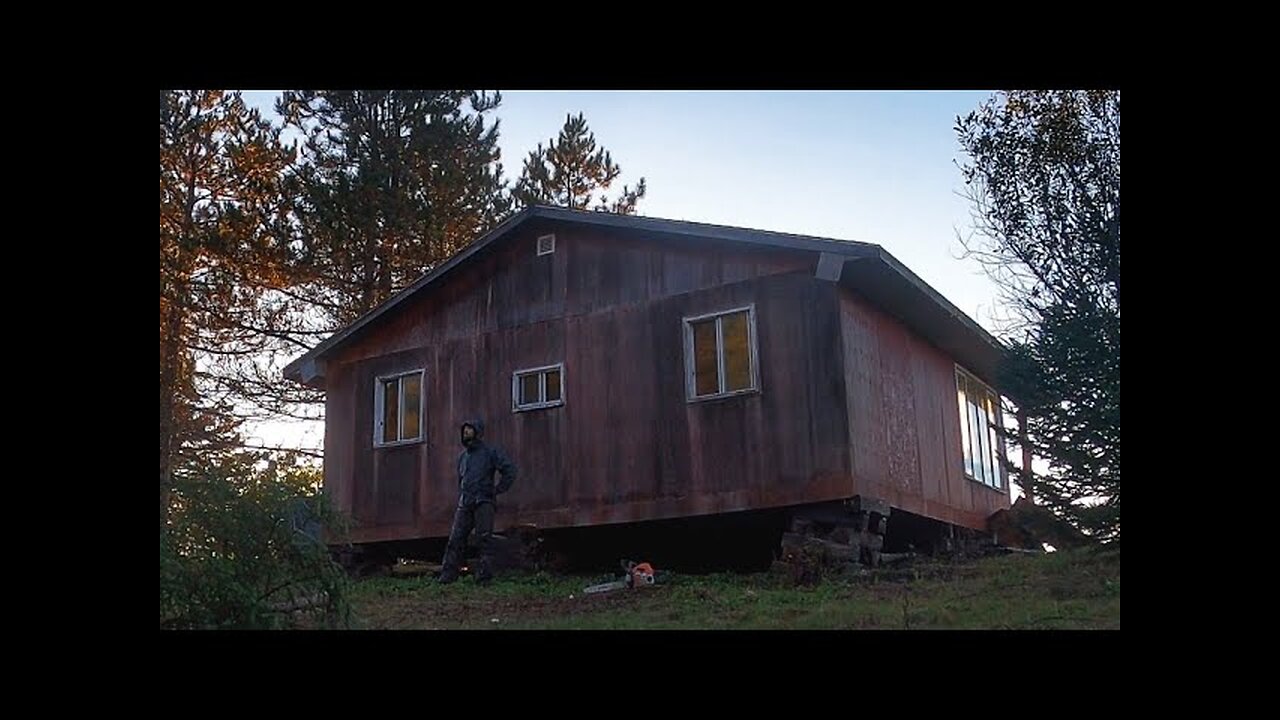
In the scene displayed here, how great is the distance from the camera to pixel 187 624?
25.3 feet

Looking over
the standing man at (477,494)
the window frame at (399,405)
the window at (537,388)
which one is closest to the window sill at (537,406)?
the window at (537,388)

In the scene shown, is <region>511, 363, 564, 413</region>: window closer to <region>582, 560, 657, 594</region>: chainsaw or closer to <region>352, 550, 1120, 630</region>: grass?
<region>352, 550, 1120, 630</region>: grass

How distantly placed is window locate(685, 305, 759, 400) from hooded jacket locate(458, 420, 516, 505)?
7.62ft

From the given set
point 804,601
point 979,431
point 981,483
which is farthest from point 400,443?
point 979,431

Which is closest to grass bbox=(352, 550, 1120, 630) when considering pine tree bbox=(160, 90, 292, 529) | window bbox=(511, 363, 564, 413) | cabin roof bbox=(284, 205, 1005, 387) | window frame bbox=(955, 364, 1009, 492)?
window bbox=(511, 363, 564, 413)

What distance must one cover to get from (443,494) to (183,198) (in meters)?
11.3

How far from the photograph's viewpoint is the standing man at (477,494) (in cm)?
1423

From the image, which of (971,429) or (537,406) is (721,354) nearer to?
(537,406)

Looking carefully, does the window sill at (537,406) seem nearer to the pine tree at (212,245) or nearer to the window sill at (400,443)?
the window sill at (400,443)

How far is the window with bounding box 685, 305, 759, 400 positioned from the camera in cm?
1404

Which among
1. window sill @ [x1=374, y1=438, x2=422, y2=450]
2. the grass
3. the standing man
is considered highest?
window sill @ [x1=374, y1=438, x2=422, y2=450]

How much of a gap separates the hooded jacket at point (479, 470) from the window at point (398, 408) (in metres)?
2.58

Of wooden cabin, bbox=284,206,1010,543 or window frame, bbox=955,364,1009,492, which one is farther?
window frame, bbox=955,364,1009,492
